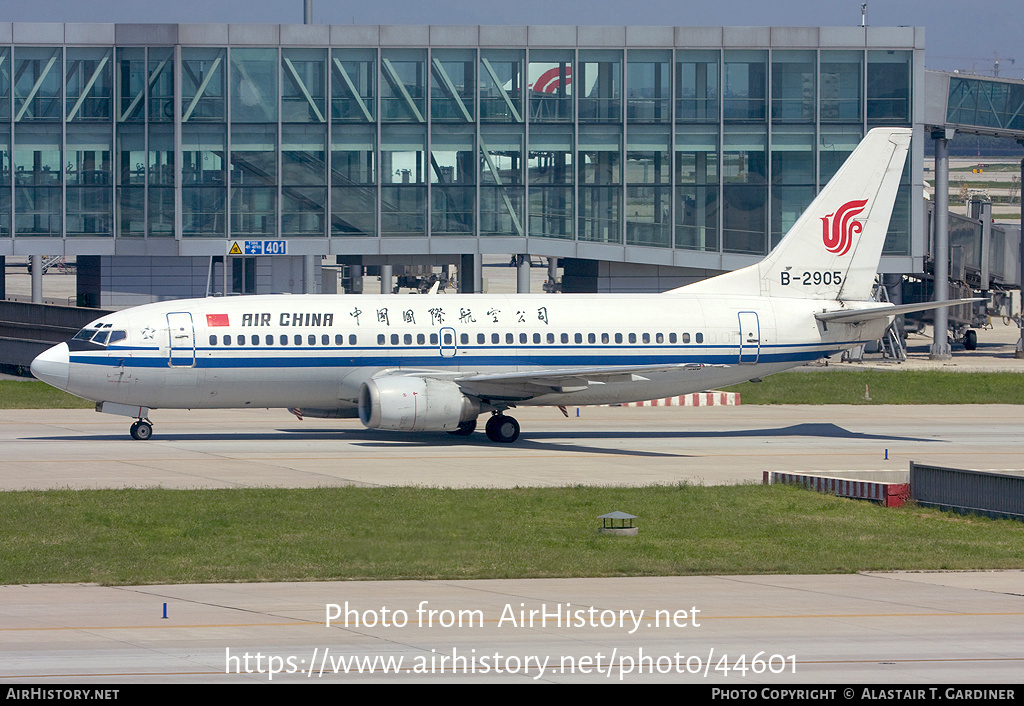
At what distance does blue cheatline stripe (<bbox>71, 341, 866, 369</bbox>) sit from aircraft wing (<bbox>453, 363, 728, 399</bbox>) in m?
0.54

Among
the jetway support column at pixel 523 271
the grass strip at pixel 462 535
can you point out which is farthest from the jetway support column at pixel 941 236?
the grass strip at pixel 462 535

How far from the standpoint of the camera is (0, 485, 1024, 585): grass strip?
19.6 metres

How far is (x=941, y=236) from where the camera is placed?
62.9 metres

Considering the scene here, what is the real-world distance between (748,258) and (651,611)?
44.2 metres

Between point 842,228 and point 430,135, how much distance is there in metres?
22.7

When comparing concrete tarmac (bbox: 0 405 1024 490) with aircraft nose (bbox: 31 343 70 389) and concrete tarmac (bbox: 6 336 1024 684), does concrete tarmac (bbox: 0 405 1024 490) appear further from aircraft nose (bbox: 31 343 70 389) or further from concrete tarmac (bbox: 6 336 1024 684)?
concrete tarmac (bbox: 6 336 1024 684)

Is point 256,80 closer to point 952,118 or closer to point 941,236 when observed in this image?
point 952,118

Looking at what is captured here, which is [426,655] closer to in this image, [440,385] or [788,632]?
[788,632]

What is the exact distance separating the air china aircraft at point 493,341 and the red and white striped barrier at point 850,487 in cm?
740

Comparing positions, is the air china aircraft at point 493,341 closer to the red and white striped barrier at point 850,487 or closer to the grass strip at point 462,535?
the red and white striped barrier at point 850,487

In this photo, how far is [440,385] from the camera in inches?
1406

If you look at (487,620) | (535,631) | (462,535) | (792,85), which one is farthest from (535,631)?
(792,85)

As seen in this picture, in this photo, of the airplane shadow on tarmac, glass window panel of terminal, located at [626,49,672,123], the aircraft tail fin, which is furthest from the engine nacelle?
glass window panel of terminal, located at [626,49,672,123]

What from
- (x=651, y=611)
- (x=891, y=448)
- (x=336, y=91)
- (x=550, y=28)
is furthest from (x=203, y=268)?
(x=651, y=611)
